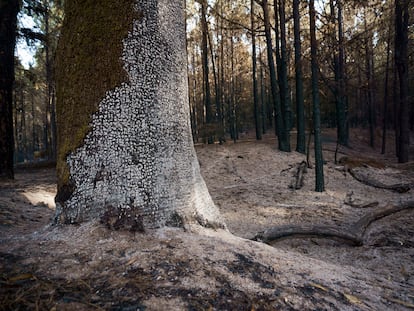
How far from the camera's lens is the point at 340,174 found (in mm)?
10180

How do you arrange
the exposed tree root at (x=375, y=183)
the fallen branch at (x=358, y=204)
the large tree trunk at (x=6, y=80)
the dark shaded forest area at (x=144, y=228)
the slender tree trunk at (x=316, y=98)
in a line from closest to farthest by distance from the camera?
the dark shaded forest area at (x=144, y=228), the fallen branch at (x=358, y=204), the large tree trunk at (x=6, y=80), the slender tree trunk at (x=316, y=98), the exposed tree root at (x=375, y=183)

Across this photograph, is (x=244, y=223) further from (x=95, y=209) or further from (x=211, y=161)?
(x=211, y=161)

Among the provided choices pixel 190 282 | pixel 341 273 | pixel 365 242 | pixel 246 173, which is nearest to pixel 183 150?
pixel 190 282

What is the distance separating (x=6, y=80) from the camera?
743cm

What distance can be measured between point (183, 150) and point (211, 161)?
8.81 metres

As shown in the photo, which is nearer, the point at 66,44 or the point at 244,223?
the point at 66,44

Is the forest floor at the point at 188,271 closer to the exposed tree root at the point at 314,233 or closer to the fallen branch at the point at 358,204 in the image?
the exposed tree root at the point at 314,233

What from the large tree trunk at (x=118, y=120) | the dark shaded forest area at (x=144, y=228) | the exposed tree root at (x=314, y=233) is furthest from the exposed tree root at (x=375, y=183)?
the large tree trunk at (x=118, y=120)

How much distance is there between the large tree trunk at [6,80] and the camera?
7.18 meters

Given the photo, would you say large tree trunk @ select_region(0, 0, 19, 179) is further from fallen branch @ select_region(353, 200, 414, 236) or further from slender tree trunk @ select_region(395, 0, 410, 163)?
slender tree trunk @ select_region(395, 0, 410, 163)

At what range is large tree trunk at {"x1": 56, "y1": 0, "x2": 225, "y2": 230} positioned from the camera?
2.55 m

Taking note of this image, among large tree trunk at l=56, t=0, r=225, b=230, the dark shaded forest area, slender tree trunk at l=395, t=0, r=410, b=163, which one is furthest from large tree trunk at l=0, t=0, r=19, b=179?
slender tree trunk at l=395, t=0, r=410, b=163

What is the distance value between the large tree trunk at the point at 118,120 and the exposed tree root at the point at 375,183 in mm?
7844

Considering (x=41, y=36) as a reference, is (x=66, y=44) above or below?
below
